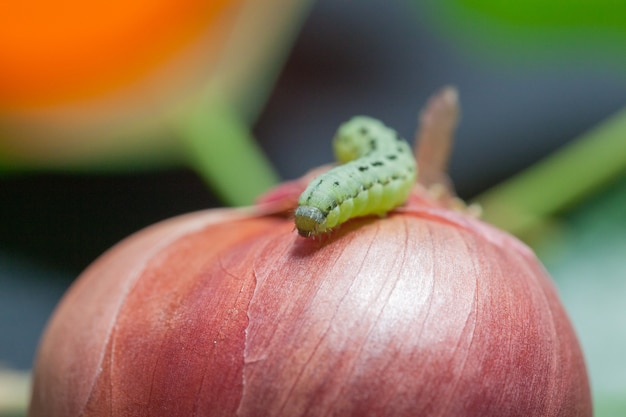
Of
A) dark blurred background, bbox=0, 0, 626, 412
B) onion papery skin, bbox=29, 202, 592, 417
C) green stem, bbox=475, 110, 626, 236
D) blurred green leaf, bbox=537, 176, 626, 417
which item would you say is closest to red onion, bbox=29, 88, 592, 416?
onion papery skin, bbox=29, 202, 592, 417

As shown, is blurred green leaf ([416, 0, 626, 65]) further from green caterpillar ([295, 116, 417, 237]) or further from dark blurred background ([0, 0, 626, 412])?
green caterpillar ([295, 116, 417, 237])

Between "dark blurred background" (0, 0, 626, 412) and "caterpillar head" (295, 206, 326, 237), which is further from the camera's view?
"dark blurred background" (0, 0, 626, 412)

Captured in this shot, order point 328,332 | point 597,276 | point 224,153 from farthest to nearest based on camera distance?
1. point 224,153
2. point 597,276
3. point 328,332

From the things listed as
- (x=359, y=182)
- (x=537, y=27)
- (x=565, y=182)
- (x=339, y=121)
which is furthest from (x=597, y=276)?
(x=339, y=121)

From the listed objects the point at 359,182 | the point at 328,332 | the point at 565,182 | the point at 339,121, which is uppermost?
the point at 339,121

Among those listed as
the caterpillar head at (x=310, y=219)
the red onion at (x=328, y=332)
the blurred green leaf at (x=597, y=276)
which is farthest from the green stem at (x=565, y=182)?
the caterpillar head at (x=310, y=219)

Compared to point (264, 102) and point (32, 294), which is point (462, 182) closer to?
point (264, 102)

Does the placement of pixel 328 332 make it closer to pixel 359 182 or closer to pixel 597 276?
pixel 359 182
